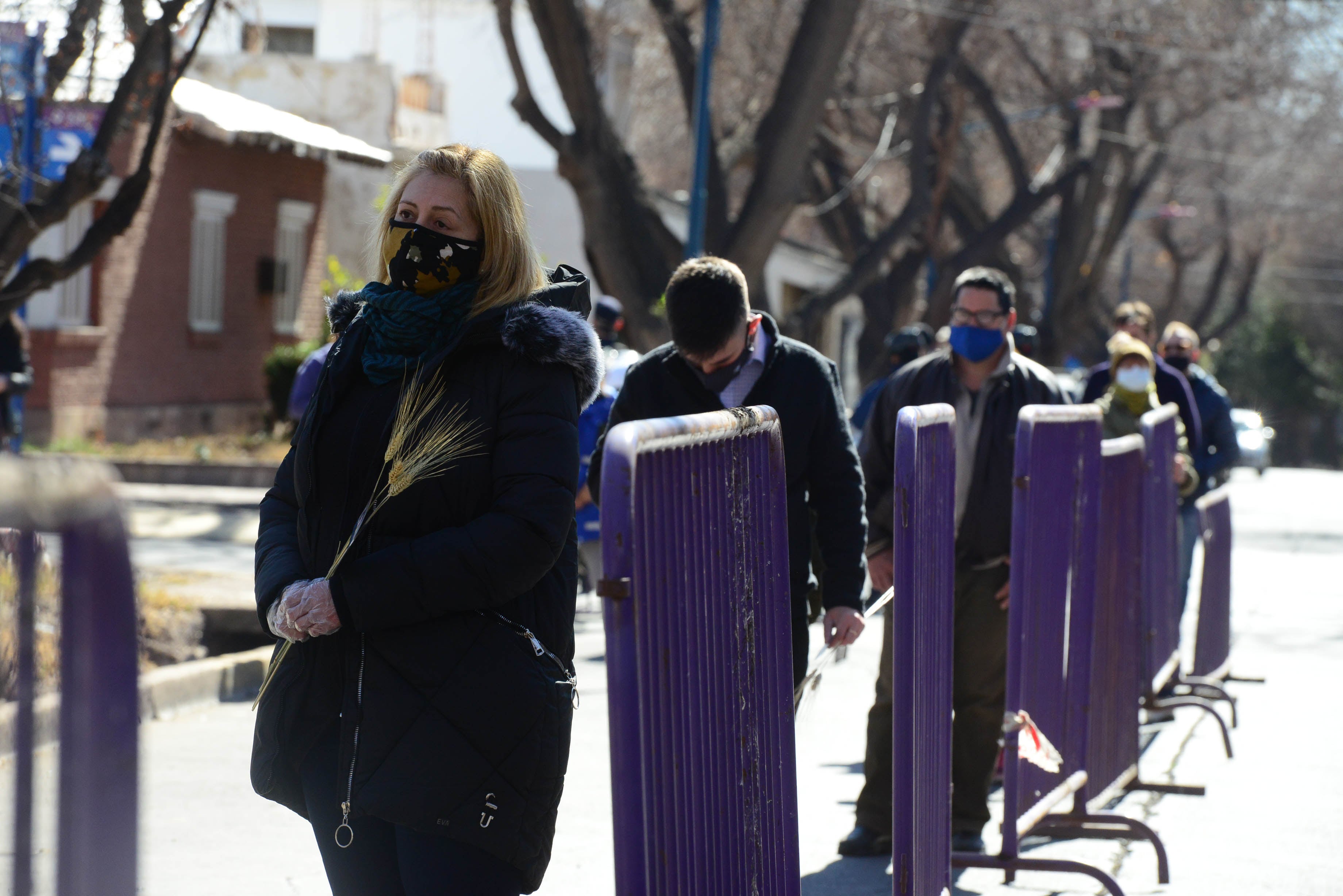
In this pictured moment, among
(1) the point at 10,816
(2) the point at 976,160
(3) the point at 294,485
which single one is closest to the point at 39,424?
(3) the point at 294,485

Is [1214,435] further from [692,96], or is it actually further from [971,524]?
[692,96]

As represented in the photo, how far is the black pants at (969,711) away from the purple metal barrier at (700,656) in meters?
2.26

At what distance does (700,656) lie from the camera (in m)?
2.79

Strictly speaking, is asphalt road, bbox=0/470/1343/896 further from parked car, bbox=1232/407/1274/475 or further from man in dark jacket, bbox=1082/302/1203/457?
parked car, bbox=1232/407/1274/475

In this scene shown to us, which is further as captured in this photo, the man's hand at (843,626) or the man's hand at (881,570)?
the man's hand at (881,570)

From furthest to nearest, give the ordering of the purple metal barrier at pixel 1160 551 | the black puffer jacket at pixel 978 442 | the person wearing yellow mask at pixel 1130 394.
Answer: the person wearing yellow mask at pixel 1130 394
the purple metal barrier at pixel 1160 551
the black puffer jacket at pixel 978 442

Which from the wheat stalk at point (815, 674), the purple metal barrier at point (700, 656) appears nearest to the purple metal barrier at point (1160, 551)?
the wheat stalk at point (815, 674)

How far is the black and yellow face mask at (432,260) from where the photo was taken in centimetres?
304

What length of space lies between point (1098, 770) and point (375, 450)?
3.70 m

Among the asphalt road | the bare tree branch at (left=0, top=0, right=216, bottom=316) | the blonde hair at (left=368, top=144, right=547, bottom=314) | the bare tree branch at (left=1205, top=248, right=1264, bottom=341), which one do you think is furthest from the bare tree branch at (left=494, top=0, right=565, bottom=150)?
the bare tree branch at (left=1205, top=248, right=1264, bottom=341)

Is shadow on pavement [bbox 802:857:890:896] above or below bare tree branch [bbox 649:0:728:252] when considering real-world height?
below

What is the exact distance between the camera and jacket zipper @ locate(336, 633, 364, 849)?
281cm

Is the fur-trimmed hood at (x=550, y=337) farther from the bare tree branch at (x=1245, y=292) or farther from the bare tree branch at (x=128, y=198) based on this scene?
the bare tree branch at (x=1245, y=292)

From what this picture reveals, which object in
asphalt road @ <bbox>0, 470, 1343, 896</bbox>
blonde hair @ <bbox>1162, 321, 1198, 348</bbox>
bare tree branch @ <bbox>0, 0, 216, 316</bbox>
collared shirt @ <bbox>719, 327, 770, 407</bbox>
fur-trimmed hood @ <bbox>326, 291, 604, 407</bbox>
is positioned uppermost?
bare tree branch @ <bbox>0, 0, 216, 316</bbox>
